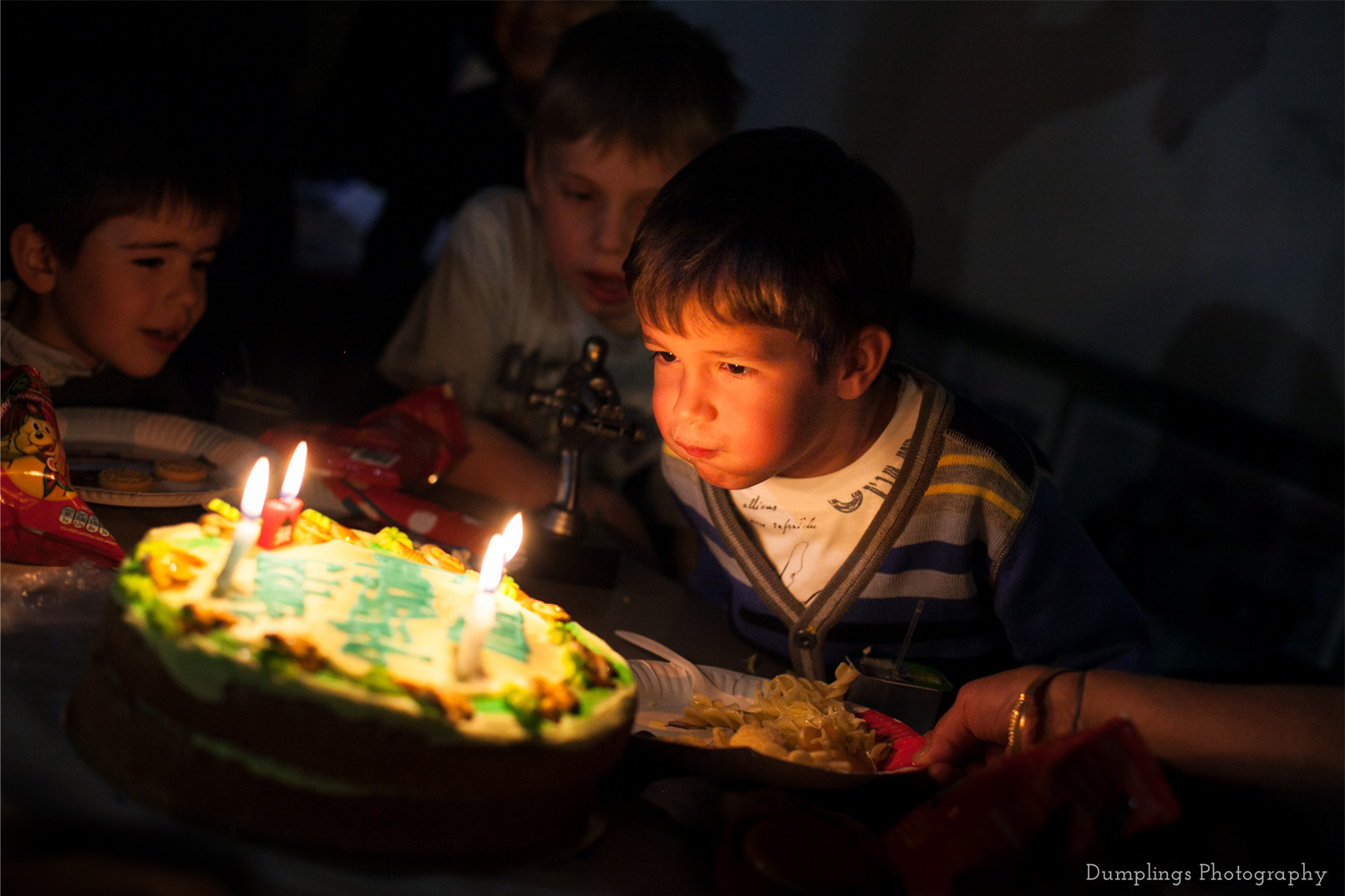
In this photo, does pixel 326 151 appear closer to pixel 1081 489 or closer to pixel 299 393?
pixel 299 393

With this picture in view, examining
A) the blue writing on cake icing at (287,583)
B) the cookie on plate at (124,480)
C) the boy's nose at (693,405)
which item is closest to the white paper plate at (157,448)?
the cookie on plate at (124,480)

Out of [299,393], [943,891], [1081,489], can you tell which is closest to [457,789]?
[943,891]

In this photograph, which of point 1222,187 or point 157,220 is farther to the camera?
point 1222,187

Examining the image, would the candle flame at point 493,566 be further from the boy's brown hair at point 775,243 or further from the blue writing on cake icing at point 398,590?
the boy's brown hair at point 775,243

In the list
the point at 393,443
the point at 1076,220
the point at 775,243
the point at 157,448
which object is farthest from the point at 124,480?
the point at 1076,220

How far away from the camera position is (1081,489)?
209 cm

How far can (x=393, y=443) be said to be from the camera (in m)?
1.50

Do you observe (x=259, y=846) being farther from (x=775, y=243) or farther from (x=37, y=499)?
(x=775, y=243)

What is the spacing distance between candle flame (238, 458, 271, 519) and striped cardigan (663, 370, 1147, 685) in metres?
0.74

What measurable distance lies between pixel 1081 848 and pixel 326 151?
179 centimetres

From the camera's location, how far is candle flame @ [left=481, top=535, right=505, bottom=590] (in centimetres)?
79

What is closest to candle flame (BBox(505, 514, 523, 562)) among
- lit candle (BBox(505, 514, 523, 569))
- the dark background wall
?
lit candle (BBox(505, 514, 523, 569))

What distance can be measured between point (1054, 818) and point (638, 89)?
1.29m

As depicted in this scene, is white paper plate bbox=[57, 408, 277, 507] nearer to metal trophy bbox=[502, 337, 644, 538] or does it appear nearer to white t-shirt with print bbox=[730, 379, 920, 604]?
A: metal trophy bbox=[502, 337, 644, 538]
